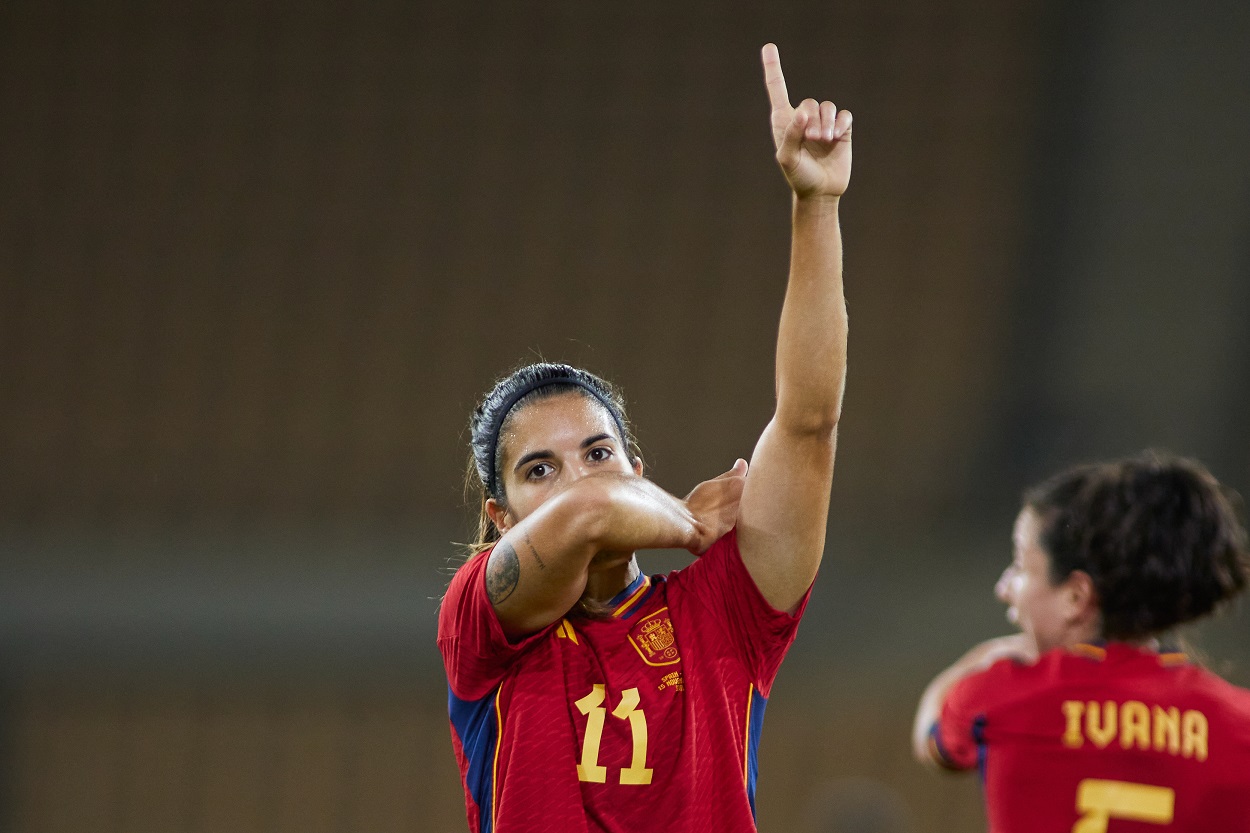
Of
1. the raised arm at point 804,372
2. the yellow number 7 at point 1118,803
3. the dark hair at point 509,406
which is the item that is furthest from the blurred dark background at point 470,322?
the yellow number 7 at point 1118,803

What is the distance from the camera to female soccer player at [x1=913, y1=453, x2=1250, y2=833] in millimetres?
1904

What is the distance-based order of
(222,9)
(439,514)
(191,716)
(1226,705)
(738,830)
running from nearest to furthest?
(1226,705)
(738,830)
(191,716)
(439,514)
(222,9)

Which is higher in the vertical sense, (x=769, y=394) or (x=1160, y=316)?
(x=1160, y=316)

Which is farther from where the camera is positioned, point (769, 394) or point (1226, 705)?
point (769, 394)

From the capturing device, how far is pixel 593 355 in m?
7.11

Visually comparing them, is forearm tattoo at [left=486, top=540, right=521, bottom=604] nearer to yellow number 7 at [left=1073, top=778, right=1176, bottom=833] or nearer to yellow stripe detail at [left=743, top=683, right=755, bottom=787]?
yellow stripe detail at [left=743, top=683, right=755, bottom=787]

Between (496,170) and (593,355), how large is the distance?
4.14ft

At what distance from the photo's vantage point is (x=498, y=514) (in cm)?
244

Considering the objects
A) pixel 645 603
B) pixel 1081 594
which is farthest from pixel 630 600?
pixel 1081 594

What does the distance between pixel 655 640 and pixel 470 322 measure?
510 cm

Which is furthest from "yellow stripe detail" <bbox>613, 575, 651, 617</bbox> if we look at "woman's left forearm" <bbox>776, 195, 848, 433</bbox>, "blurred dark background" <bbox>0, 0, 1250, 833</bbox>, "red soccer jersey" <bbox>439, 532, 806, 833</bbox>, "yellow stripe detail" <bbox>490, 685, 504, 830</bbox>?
"blurred dark background" <bbox>0, 0, 1250, 833</bbox>

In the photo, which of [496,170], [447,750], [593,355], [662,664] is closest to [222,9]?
[496,170]

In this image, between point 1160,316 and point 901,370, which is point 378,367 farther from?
point 1160,316

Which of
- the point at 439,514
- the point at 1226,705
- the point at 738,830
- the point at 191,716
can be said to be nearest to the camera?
the point at 1226,705
